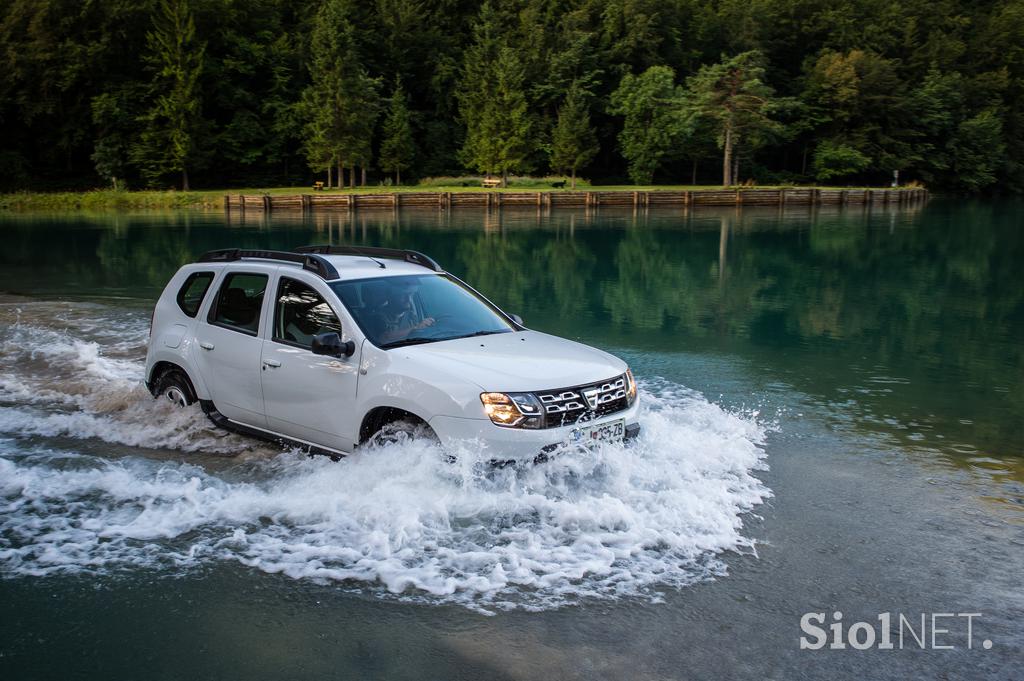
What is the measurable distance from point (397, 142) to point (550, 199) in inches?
839

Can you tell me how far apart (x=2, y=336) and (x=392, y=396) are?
10.5 metres

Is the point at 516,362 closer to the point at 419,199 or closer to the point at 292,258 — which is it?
the point at 292,258

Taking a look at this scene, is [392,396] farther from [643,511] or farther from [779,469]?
[779,469]

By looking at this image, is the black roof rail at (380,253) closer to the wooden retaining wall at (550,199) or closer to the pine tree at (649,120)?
the wooden retaining wall at (550,199)

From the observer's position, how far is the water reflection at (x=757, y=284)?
1058cm

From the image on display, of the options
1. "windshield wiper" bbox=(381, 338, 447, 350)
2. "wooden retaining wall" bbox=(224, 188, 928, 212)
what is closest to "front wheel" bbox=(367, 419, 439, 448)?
"windshield wiper" bbox=(381, 338, 447, 350)

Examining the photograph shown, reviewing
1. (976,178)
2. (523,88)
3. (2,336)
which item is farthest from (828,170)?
(2,336)

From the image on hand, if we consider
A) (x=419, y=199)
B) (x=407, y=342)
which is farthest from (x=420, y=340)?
(x=419, y=199)

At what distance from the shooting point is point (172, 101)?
6825 cm

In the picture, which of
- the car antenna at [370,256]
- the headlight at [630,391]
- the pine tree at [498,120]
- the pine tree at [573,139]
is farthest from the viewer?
the pine tree at [573,139]

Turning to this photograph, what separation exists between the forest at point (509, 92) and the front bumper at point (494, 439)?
219 feet

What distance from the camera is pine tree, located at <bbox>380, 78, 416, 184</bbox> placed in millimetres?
75125

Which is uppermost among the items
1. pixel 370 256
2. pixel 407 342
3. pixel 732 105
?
pixel 732 105

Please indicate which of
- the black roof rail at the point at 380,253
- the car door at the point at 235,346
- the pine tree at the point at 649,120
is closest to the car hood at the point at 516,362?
the black roof rail at the point at 380,253
